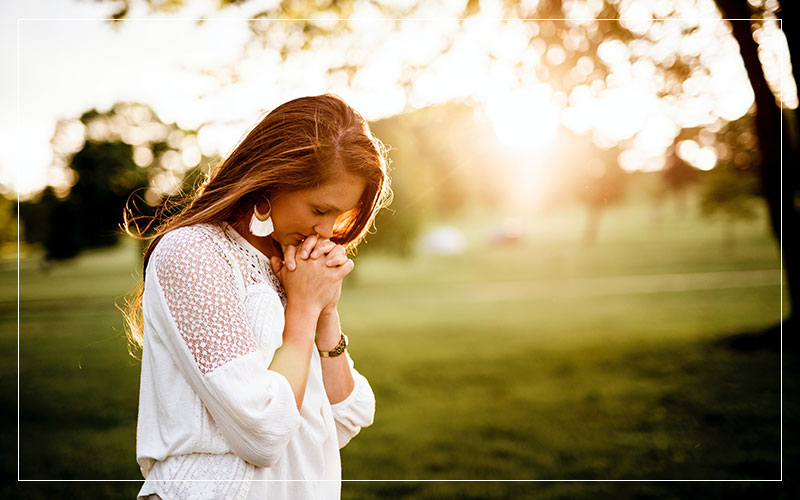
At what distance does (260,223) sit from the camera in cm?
162

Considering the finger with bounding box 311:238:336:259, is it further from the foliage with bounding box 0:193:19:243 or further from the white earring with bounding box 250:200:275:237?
the foliage with bounding box 0:193:19:243

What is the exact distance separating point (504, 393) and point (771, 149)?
396cm

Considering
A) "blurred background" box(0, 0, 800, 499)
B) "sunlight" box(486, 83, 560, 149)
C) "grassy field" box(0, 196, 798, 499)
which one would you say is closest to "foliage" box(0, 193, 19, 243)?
"blurred background" box(0, 0, 800, 499)

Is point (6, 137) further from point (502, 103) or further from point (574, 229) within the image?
point (574, 229)

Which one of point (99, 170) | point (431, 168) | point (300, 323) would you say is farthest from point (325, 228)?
point (99, 170)

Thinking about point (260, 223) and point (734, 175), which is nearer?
point (260, 223)

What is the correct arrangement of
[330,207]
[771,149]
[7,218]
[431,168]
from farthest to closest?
[431,168], [7,218], [771,149], [330,207]

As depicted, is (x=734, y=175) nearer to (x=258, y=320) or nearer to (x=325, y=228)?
(x=325, y=228)

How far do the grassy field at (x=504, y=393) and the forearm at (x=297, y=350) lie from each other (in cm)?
219

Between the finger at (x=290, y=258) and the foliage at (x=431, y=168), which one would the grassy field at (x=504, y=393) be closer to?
the finger at (x=290, y=258)

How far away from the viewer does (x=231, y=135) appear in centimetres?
492

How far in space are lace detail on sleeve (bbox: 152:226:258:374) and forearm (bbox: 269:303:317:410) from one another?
0.26ft

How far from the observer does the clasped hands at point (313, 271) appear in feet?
5.01

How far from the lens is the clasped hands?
60.1 inches
